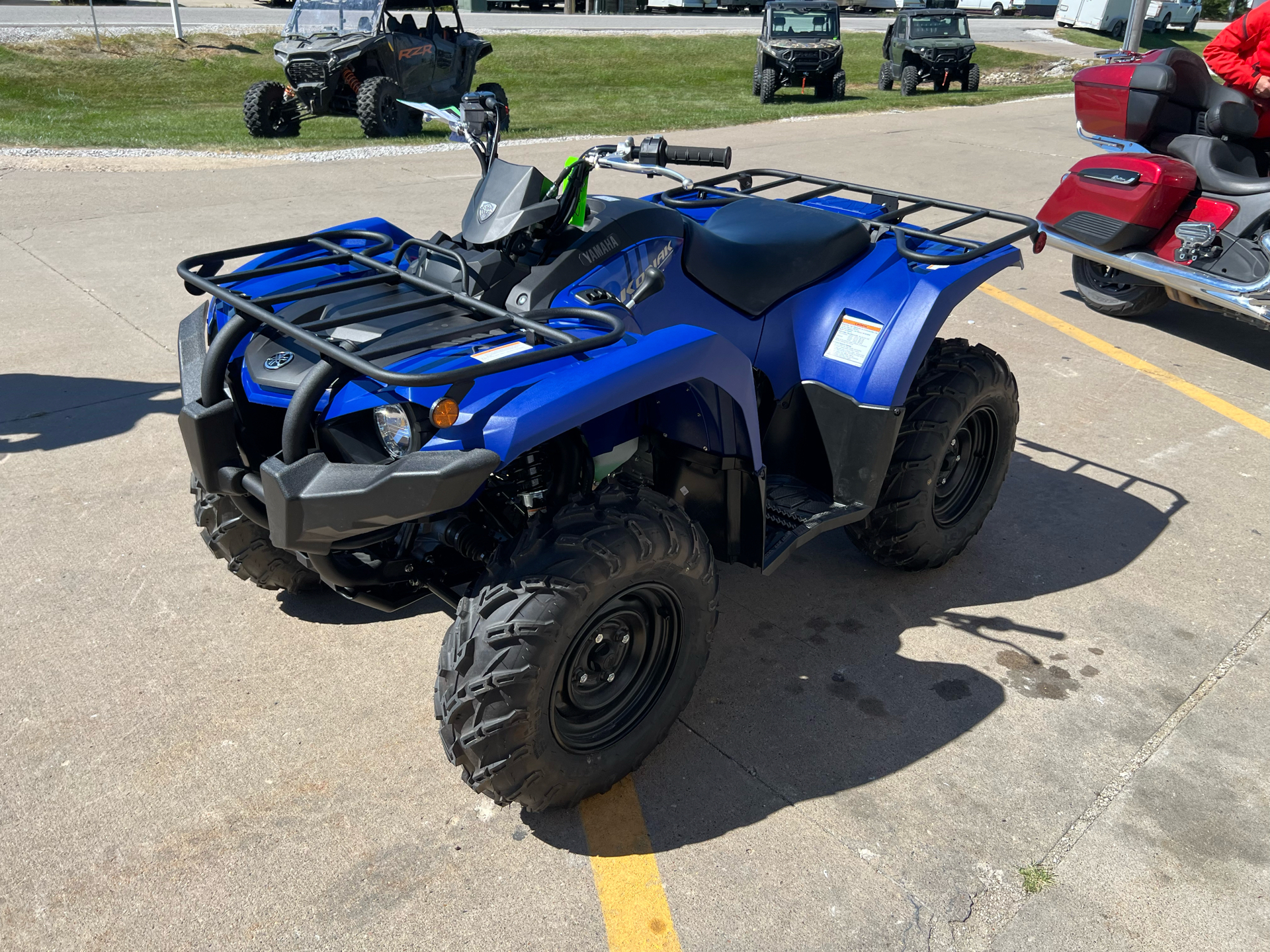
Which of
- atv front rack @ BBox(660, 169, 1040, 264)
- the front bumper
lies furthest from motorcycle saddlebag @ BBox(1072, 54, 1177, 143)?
the front bumper

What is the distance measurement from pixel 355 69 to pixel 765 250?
42.6 feet

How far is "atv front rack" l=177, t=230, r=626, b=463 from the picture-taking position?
2.40m

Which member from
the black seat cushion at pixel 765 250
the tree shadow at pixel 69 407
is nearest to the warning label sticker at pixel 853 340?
the black seat cushion at pixel 765 250

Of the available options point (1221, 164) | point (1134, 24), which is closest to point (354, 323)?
point (1221, 164)

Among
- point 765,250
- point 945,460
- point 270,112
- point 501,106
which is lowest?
point 270,112

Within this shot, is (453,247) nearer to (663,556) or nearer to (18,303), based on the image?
(663,556)

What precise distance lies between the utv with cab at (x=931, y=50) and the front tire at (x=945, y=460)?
19.8 m

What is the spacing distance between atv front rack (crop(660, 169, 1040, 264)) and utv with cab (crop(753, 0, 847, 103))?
666 inches

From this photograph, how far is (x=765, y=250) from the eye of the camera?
3525mm

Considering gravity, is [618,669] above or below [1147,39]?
below

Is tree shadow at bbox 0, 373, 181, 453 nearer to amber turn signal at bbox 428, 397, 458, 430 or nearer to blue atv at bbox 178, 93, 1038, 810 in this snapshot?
blue atv at bbox 178, 93, 1038, 810

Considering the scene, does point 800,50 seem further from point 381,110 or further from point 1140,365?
point 1140,365

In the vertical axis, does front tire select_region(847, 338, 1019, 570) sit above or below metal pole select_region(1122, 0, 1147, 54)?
below

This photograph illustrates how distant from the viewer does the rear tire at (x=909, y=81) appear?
21812 mm
